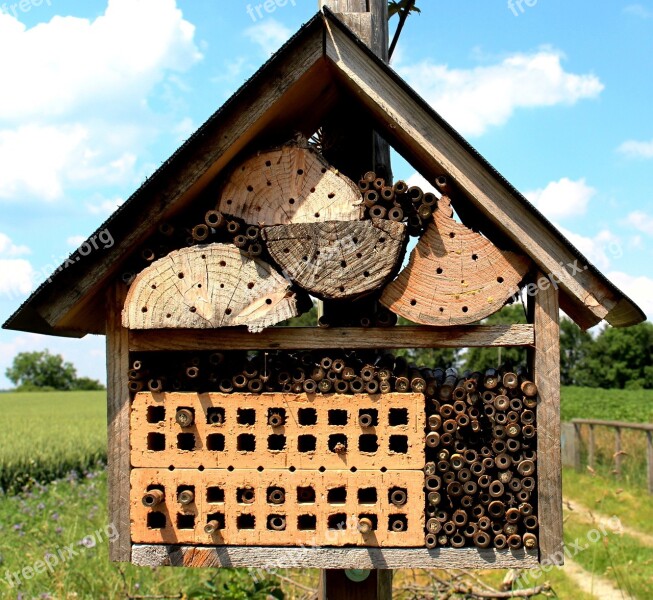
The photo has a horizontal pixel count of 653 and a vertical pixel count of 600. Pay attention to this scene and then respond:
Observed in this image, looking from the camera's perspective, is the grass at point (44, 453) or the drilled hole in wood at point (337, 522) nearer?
the drilled hole in wood at point (337, 522)

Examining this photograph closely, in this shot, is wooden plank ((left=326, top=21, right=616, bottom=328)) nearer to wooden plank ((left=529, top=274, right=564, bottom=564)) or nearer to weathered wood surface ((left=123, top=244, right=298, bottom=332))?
wooden plank ((left=529, top=274, right=564, bottom=564))

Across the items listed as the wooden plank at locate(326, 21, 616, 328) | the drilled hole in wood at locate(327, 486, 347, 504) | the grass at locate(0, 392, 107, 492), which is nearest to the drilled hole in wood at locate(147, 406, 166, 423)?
the drilled hole in wood at locate(327, 486, 347, 504)

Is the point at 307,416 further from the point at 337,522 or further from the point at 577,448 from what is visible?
the point at 577,448

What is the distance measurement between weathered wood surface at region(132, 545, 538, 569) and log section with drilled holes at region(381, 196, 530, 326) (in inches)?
38.8

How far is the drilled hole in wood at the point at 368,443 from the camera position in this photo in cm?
314

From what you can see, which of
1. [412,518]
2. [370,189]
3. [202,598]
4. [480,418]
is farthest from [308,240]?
[202,598]

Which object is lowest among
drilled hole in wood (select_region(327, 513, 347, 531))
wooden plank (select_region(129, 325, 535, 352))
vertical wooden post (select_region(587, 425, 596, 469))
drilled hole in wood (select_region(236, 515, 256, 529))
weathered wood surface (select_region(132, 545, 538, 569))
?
vertical wooden post (select_region(587, 425, 596, 469))

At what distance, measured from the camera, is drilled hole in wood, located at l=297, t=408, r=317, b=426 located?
3003mm

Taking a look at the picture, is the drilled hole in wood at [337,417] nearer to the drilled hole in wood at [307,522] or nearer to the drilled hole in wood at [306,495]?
the drilled hole in wood at [306,495]

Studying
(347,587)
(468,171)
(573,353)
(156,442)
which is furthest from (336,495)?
(573,353)

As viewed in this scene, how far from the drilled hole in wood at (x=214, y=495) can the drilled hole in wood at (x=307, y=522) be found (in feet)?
1.20

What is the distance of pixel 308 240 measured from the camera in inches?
111

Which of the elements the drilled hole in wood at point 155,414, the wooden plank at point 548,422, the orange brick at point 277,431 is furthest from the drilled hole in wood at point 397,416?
the drilled hole in wood at point 155,414

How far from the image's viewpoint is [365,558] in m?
2.89
